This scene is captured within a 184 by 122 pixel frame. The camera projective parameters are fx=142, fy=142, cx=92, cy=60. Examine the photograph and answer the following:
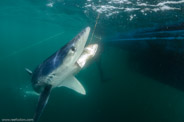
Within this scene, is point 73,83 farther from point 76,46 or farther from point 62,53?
point 76,46

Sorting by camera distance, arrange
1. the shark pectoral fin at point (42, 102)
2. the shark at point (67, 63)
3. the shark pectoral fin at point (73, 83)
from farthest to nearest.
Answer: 1. the shark pectoral fin at point (73, 83)
2. the shark pectoral fin at point (42, 102)
3. the shark at point (67, 63)

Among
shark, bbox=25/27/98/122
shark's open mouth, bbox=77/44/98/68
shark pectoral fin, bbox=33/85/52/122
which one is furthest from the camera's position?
shark pectoral fin, bbox=33/85/52/122

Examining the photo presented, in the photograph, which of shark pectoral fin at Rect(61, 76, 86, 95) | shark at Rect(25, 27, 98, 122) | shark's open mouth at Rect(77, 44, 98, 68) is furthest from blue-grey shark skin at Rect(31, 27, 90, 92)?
shark pectoral fin at Rect(61, 76, 86, 95)

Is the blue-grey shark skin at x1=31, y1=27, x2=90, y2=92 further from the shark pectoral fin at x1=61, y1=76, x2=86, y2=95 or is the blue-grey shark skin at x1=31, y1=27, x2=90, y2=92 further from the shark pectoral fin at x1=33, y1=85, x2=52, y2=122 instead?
the shark pectoral fin at x1=61, y1=76, x2=86, y2=95

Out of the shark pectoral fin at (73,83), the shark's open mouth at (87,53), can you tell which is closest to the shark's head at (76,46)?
the shark's open mouth at (87,53)

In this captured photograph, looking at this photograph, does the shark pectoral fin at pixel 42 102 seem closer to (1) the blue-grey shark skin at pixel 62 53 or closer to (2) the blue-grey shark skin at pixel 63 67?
(2) the blue-grey shark skin at pixel 63 67

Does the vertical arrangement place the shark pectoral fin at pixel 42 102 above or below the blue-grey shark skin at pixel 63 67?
below

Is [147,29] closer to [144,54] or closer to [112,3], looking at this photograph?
[144,54]

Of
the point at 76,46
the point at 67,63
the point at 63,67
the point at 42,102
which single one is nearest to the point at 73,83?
the point at 42,102

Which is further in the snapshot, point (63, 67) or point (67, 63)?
point (63, 67)

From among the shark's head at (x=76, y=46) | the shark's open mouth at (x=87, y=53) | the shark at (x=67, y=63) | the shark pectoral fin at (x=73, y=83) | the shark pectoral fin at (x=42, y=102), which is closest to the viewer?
the shark's head at (x=76, y=46)

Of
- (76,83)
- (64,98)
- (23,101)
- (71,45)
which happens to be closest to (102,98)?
(64,98)

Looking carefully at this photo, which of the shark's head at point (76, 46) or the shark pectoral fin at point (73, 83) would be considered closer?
the shark's head at point (76, 46)

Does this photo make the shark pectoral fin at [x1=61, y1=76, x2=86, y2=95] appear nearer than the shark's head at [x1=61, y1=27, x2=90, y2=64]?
No
